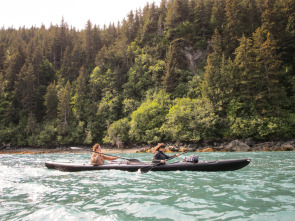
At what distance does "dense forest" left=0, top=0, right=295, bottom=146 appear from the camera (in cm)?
3145

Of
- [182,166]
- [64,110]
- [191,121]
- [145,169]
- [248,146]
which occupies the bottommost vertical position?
[248,146]

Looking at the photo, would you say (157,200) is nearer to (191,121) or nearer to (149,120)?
(191,121)

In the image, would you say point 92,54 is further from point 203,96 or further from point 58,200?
point 58,200

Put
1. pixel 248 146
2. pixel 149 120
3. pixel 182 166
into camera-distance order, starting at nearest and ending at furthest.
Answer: pixel 182 166, pixel 248 146, pixel 149 120

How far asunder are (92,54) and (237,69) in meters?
45.0

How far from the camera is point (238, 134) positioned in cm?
2945

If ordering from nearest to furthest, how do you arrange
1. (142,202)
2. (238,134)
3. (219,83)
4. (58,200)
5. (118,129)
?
(142,202) < (58,200) < (238,134) < (219,83) < (118,129)

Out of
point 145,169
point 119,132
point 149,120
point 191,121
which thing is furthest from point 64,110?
point 145,169

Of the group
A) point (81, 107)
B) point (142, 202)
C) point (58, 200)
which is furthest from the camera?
point (81, 107)

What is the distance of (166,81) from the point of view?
138ft

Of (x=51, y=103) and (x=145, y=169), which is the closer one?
(x=145, y=169)

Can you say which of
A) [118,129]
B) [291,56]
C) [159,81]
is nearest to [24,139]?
[118,129]

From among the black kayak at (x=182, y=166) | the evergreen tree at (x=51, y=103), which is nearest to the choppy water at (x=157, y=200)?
the black kayak at (x=182, y=166)

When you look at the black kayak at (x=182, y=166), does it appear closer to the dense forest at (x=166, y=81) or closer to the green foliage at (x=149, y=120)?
the dense forest at (x=166, y=81)
